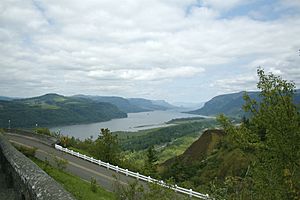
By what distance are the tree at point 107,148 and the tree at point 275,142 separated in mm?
31916

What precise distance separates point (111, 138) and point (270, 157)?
3368 cm

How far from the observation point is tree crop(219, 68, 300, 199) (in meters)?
8.35

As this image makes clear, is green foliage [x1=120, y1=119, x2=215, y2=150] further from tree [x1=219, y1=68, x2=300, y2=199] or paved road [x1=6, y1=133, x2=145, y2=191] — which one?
tree [x1=219, y1=68, x2=300, y2=199]

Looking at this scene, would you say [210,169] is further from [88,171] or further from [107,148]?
[88,171]

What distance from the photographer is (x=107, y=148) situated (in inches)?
1609

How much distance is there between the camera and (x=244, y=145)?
10258mm

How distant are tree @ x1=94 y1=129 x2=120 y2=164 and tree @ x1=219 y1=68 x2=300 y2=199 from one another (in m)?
31.9

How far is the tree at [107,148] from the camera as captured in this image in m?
40.3

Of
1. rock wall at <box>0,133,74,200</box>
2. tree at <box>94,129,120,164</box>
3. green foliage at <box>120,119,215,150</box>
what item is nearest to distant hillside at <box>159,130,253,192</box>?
tree at <box>94,129,120,164</box>

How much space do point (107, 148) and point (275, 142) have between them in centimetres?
3373

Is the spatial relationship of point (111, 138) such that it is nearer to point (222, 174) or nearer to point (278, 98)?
point (222, 174)

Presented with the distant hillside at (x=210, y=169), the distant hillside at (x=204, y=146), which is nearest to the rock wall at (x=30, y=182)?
the distant hillside at (x=210, y=169)

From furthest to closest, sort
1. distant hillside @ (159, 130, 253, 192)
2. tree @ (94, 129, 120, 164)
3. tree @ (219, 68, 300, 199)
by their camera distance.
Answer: distant hillside @ (159, 130, 253, 192), tree @ (94, 129, 120, 164), tree @ (219, 68, 300, 199)

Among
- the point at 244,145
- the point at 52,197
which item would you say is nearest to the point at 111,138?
the point at 244,145
